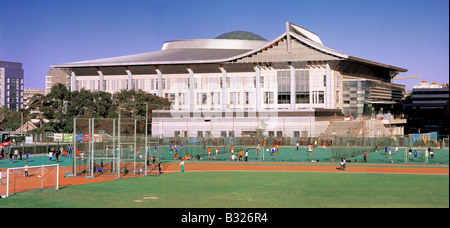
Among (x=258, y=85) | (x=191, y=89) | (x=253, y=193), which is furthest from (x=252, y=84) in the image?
(x=253, y=193)

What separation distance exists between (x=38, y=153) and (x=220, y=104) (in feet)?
182

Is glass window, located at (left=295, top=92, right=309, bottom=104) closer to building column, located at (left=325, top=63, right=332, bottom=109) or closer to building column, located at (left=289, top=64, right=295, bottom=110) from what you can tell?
building column, located at (left=289, top=64, right=295, bottom=110)

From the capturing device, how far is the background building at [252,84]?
337 feet

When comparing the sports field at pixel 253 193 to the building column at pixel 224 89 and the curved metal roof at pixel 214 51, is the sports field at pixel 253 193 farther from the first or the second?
the building column at pixel 224 89

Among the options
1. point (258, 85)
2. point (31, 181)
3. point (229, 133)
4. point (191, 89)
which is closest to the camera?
point (31, 181)

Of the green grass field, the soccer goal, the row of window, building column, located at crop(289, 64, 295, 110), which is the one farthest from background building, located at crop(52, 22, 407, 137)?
the soccer goal

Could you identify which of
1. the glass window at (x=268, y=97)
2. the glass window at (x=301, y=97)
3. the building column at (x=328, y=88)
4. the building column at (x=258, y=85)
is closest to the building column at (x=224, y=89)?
the building column at (x=258, y=85)

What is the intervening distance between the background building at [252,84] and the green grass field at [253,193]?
5637 centimetres

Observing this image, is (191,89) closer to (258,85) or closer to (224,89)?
(224,89)

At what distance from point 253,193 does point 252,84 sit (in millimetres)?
87265

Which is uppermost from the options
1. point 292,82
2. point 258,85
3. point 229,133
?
point 292,82

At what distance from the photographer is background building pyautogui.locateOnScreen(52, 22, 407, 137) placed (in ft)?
337

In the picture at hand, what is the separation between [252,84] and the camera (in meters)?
119
